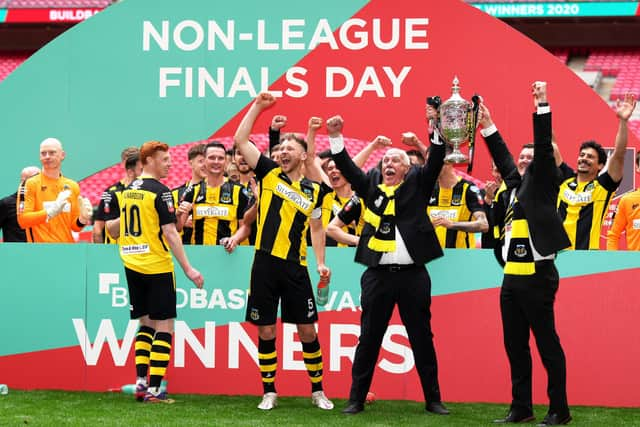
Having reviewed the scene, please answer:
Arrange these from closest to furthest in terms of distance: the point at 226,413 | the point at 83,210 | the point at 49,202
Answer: the point at 226,413 < the point at 49,202 < the point at 83,210

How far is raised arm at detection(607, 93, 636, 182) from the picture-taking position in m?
5.71

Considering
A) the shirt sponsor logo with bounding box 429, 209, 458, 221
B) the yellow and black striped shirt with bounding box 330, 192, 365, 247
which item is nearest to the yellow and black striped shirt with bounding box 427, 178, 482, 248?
the shirt sponsor logo with bounding box 429, 209, 458, 221

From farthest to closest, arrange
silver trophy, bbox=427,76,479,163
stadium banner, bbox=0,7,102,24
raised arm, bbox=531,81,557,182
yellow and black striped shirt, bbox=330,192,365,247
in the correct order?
1. stadium banner, bbox=0,7,102,24
2. yellow and black striped shirt, bbox=330,192,365,247
3. silver trophy, bbox=427,76,479,163
4. raised arm, bbox=531,81,557,182

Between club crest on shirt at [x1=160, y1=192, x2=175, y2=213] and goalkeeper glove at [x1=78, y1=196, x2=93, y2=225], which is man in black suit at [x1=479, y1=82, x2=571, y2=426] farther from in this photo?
goalkeeper glove at [x1=78, y1=196, x2=93, y2=225]

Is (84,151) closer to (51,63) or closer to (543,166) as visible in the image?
(51,63)

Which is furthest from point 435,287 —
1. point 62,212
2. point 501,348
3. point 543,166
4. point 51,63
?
point 51,63

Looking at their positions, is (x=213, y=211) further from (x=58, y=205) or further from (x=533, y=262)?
(x=533, y=262)

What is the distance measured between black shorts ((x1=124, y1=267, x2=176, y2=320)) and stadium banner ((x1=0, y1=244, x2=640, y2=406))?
2.09 feet

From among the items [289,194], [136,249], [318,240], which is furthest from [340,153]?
[136,249]

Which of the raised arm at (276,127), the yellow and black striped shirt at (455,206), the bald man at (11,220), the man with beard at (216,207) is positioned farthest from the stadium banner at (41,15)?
the raised arm at (276,127)

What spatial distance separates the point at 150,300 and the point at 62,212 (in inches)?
87.7

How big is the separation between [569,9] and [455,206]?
575 inches

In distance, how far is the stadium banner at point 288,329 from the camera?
6512mm

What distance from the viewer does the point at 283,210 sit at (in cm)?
610
